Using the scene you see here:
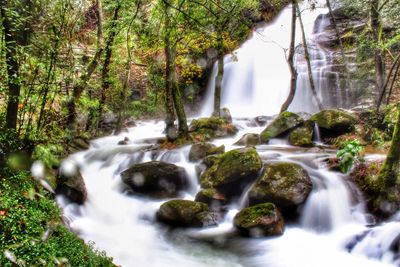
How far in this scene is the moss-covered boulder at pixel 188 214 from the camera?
786 centimetres

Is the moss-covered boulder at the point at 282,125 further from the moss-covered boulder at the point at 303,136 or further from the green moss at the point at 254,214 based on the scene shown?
the green moss at the point at 254,214

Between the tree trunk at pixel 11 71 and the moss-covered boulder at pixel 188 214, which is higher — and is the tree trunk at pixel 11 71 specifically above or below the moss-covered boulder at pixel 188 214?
above

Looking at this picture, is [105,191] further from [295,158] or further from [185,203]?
[295,158]

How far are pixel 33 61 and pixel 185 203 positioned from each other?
A: 14.3 feet

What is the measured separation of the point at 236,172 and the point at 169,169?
76.3 inches

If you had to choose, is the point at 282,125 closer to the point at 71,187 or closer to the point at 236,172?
the point at 236,172

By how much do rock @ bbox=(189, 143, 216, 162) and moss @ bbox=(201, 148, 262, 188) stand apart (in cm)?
184

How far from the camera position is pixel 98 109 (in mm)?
13289

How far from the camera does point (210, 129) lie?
14.2 metres

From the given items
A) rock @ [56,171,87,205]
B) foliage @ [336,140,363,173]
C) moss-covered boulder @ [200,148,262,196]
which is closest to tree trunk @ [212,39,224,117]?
moss-covered boulder @ [200,148,262,196]

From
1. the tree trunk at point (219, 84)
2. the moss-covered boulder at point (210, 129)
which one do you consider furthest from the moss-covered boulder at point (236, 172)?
the tree trunk at point (219, 84)

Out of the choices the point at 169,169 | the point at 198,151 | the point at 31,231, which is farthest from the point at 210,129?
the point at 31,231

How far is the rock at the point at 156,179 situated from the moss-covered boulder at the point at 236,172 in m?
0.98

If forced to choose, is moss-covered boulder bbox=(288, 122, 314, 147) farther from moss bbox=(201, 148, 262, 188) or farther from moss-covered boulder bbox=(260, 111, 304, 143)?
moss bbox=(201, 148, 262, 188)
